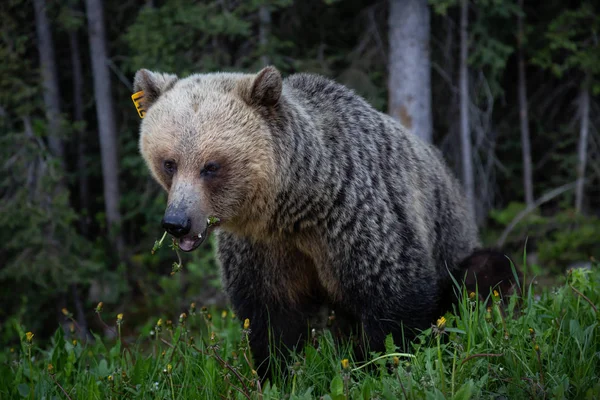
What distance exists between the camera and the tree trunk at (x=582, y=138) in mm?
9430

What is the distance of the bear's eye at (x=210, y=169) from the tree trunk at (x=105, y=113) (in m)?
8.11

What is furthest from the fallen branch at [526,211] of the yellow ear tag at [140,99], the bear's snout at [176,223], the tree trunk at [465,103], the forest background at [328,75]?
the bear's snout at [176,223]

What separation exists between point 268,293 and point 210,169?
37.8 inches

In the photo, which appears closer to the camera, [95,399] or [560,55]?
[95,399]

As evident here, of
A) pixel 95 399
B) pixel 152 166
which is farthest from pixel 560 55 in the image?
pixel 95 399

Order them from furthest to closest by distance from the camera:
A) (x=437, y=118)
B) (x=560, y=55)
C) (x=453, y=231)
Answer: (x=437, y=118)
(x=560, y=55)
(x=453, y=231)

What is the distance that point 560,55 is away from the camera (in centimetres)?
990

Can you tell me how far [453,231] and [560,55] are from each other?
648cm

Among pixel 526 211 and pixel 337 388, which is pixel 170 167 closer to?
pixel 337 388

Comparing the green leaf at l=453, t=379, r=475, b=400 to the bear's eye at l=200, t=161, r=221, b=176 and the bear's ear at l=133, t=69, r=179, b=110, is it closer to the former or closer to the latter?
the bear's eye at l=200, t=161, r=221, b=176

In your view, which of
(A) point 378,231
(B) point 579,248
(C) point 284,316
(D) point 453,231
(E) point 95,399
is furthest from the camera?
(B) point 579,248

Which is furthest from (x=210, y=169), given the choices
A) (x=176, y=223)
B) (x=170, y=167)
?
(x=176, y=223)

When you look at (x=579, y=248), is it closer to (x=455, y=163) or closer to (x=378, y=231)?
(x=455, y=163)

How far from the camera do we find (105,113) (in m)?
11.1
